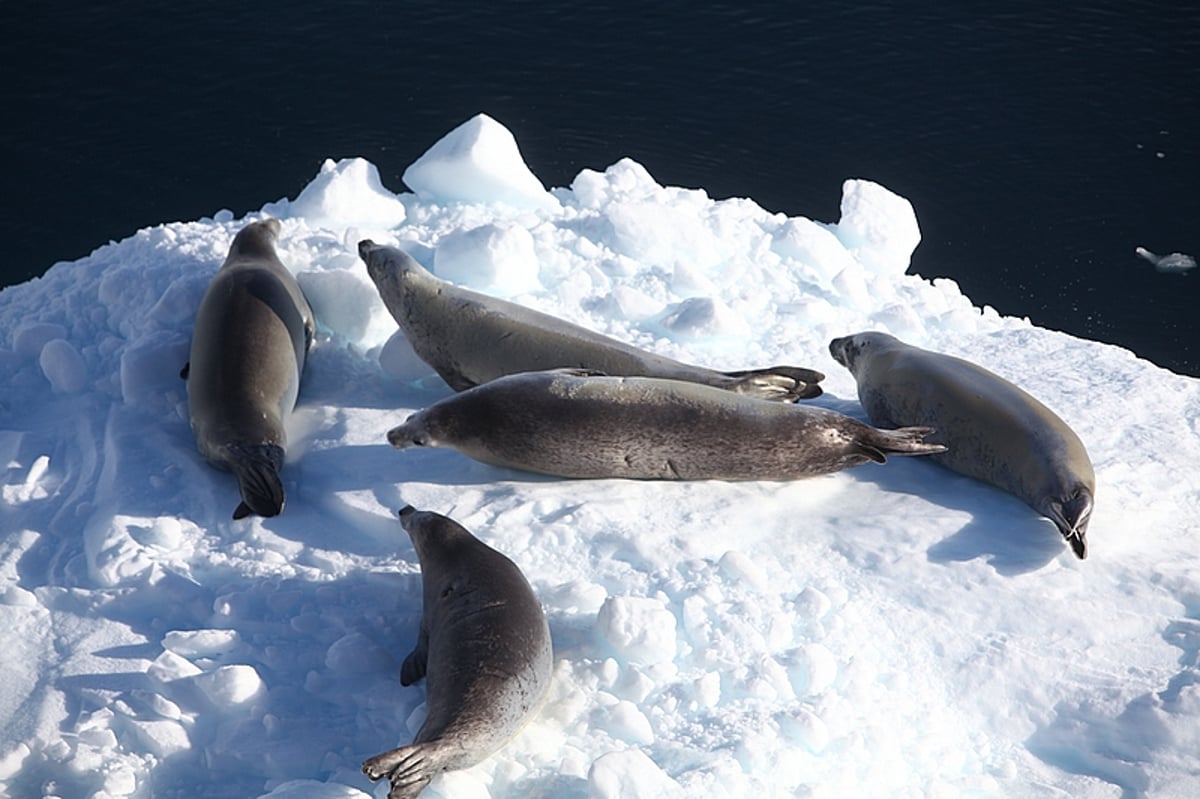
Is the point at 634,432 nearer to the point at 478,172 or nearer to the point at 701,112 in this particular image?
the point at 478,172

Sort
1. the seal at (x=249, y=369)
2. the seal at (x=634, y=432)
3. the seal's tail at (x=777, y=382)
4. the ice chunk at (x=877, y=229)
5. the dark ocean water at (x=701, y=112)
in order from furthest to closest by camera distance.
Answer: the dark ocean water at (x=701, y=112) → the ice chunk at (x=877, y=229) → the seal's tail at (x=777, y=382) → the seal at (x=249, y=369) → the seal at (x=634, y=432)

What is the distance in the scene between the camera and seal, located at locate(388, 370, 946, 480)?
6.45 metres

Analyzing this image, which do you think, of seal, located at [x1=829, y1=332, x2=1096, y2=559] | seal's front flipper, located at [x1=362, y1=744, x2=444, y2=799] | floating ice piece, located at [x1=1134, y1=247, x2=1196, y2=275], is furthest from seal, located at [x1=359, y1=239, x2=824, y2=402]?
floating ice piece, located at [x1=1134, y1=247, x2=1196, y2=275]

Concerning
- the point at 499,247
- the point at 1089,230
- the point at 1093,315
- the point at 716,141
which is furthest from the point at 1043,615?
the point at 716,141

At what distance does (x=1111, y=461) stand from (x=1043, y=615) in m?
1.50

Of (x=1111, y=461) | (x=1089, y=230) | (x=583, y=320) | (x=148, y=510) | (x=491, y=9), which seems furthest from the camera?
(x=491, y=9)

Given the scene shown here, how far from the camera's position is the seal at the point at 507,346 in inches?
276

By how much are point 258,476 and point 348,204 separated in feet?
10.9

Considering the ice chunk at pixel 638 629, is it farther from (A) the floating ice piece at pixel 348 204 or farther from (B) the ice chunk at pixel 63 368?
(A) the floating ice piece at pixel 348 204

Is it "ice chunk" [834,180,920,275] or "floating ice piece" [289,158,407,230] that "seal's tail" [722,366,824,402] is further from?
"floating ice piece" [289,158,407,230]

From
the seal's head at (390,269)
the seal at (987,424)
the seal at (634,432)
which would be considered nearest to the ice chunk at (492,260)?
the seal's head at (390,269)

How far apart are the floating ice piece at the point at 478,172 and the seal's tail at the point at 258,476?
3340 millimetres

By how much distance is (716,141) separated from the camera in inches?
573

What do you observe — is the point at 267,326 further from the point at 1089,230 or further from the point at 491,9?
the point at 491,9
